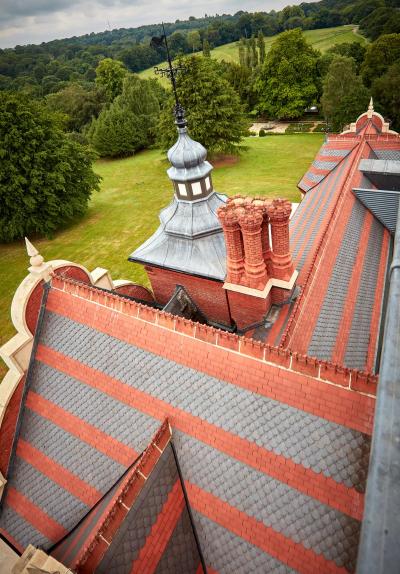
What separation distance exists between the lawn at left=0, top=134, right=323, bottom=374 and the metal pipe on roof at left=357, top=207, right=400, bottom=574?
25.8 metres

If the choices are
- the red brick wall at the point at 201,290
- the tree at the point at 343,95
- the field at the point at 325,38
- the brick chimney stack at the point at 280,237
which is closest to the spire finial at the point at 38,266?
the red brick wall at the point at 201,290

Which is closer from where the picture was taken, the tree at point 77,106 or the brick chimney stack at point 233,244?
the brick chimney stack at point 233,244

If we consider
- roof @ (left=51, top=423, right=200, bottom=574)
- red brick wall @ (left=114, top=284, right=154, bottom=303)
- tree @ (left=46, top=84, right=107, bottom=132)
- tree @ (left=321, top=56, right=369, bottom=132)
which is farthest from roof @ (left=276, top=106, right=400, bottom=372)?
tree @ (left=46, top=84, right=107, bottom=132)

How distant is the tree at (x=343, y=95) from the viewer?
44750 mm

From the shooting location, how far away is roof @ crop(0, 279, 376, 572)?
24.2 feet

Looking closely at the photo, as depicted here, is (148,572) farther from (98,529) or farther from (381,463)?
(381,463)

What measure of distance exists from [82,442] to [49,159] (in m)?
32.0

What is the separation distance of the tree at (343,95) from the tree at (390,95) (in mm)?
2149

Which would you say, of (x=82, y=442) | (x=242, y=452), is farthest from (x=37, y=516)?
(x=242, y=452)

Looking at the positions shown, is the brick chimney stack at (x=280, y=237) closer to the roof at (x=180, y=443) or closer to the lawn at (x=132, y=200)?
the roof at (x=180, y=443)

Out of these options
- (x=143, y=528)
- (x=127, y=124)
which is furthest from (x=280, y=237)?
(x=127, y=124)

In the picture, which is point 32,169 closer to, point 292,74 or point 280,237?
point 280,237

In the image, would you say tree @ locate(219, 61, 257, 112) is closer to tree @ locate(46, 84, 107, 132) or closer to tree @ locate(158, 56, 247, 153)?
tree @ locate(158, 56, 247, 153)

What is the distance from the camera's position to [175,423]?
920cm
